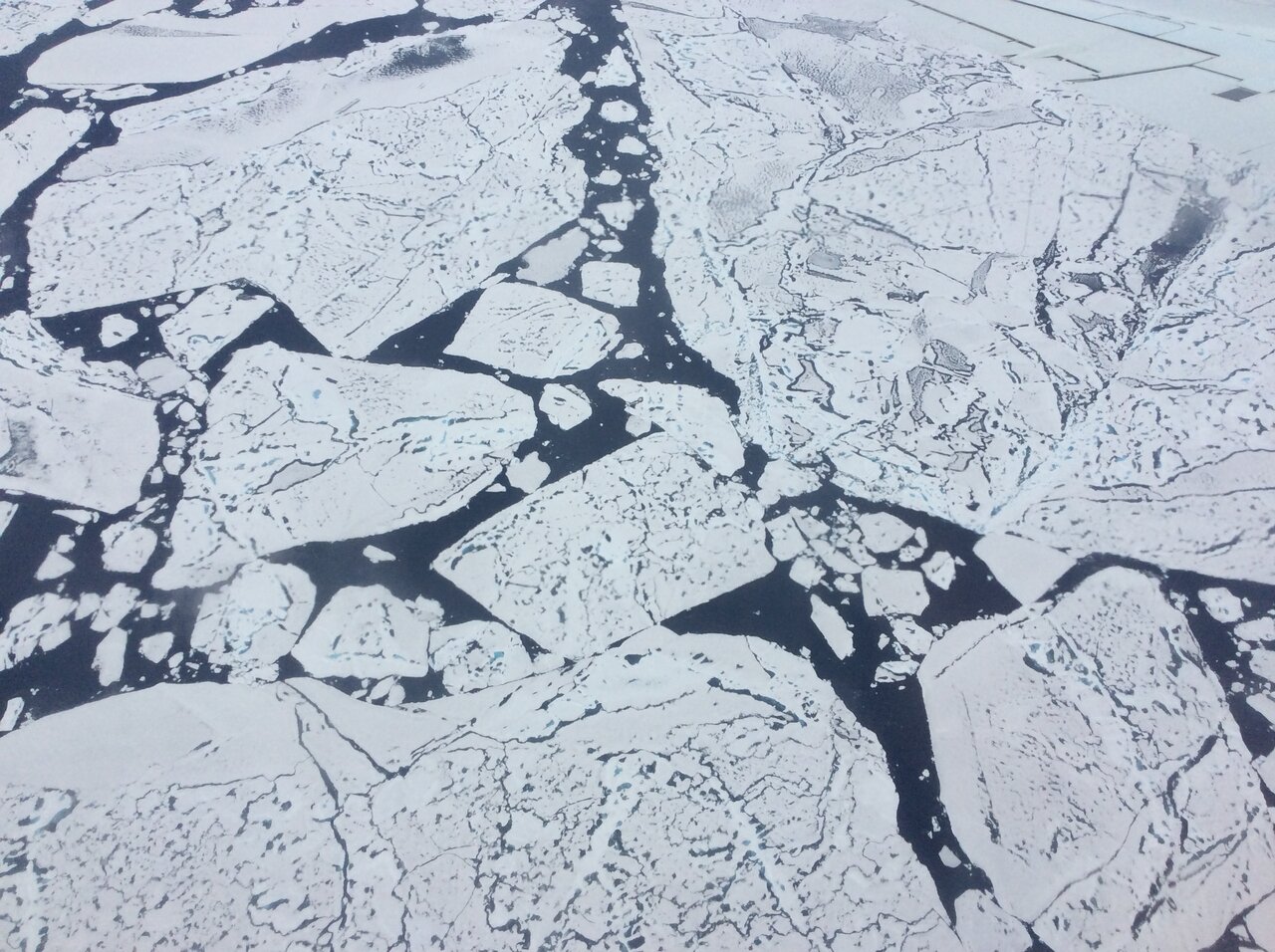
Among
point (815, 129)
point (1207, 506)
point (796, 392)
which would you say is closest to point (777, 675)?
point (796, 392)

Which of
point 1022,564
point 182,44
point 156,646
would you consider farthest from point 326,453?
point 182,44

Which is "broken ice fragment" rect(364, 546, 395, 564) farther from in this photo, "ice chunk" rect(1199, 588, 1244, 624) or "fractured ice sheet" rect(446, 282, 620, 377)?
"ice chunk" rect(1199, 588, 1244, 624)

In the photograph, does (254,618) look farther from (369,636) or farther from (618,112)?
(618,112)

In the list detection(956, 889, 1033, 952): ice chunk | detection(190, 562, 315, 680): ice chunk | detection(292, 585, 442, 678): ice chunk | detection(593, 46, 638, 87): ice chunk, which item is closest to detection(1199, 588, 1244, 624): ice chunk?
detection(956, 889, 1033, 952): ice chunk

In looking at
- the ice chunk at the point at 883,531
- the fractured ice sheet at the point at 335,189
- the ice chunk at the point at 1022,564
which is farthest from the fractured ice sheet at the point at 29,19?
the ice chunk at the point at 1022,564

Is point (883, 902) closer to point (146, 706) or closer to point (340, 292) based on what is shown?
point (146, 706)
